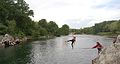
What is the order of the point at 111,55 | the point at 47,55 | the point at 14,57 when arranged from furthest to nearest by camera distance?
the point at 47,55 → the point at 14,57 → the point at 111,55

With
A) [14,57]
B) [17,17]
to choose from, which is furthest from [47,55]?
[17,17]

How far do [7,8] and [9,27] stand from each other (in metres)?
16.1

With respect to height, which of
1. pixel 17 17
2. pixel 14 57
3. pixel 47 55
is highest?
pixel 17 17

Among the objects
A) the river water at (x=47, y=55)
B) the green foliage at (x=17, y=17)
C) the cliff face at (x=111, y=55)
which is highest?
the green foliage at (x=17, y=17)

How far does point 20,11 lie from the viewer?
136750 millimetres

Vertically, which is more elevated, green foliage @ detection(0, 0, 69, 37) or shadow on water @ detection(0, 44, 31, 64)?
green foliage @ detection(0, 0, 69, 37)

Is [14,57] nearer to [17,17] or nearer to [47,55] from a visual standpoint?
[47,55]

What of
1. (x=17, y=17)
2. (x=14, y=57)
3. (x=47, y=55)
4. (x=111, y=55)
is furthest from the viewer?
(x=17, y=17)

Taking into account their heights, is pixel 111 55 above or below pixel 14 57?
above

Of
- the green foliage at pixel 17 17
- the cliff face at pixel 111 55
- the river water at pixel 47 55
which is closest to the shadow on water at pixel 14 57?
the river water at pixel 47 55

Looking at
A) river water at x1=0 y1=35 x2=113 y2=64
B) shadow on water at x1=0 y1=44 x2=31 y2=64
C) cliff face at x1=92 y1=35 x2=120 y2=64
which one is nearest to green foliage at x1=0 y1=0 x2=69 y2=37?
river water at x1=0 y1=35 x2=113 y2=64

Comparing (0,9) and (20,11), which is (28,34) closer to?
(20,11)

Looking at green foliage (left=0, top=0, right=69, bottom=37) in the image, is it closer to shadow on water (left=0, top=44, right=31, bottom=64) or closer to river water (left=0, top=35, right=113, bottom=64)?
river water (left=0, top=35, right=113, bottom=64)

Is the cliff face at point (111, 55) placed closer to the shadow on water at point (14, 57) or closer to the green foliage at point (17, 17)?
the shadow on water at point (14, 57)
